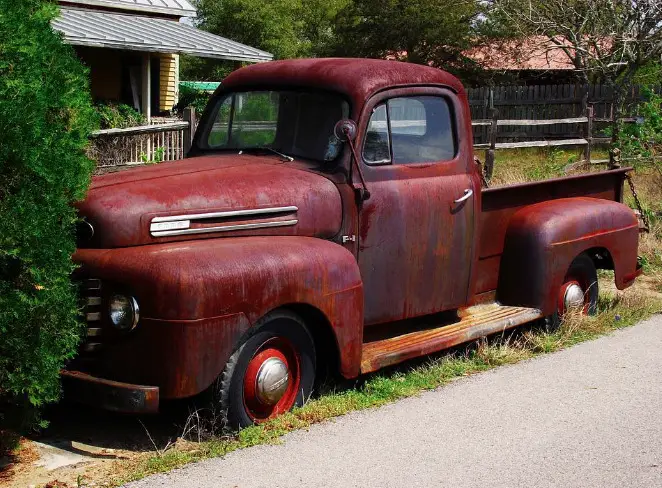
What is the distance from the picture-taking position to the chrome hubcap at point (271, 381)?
4957mm

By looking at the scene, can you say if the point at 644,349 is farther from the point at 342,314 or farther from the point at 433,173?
the point at 342,314

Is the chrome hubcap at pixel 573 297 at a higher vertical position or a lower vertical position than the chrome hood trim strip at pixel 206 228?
lower

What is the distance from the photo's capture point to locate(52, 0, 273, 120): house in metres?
21.2

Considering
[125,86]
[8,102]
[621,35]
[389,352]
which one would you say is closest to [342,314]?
[389,352]

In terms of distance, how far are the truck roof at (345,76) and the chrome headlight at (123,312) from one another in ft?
6.50

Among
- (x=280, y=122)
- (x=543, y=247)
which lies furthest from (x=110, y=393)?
(x=543, y=247)

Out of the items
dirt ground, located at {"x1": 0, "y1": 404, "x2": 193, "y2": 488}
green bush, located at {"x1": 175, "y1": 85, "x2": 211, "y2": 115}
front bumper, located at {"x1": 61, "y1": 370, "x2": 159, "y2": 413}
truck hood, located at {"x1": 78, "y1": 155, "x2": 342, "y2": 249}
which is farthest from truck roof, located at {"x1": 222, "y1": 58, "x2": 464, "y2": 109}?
green bush, located at {"x1": 175, "y1": 85, "x2": 211, "y2": 115}

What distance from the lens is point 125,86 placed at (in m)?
25.0

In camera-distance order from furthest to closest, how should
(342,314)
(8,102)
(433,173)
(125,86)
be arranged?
(125,86) < (433,173) < (342,314) < (8,102)

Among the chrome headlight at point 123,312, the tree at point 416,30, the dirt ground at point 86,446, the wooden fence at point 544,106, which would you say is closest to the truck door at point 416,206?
the dirt ground at point 86,446

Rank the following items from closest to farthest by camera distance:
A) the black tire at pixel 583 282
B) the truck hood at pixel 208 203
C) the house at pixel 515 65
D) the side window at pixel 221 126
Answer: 1. the truck hood at pixel 208 203
2. the side window at pixel 221 126
3. the black tire at pixel 583 282
4. the house at pixel 515 65

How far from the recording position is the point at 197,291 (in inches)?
177

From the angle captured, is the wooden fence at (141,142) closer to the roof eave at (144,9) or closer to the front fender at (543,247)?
the front fender at (543,247)

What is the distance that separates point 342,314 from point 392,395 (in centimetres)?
73
